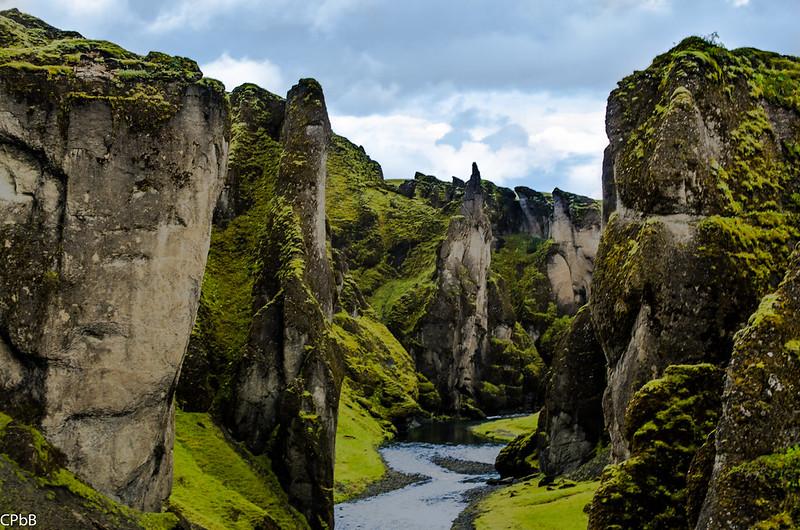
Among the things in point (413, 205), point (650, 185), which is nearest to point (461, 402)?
point (413, 205)

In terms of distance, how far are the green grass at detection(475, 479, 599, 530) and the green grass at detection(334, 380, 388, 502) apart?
37.3 ft

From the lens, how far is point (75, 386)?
2697 centimetres

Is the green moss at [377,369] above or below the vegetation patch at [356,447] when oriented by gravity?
above

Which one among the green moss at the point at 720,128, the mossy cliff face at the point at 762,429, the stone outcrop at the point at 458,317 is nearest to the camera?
the mossy cliff face at the point at 762,429

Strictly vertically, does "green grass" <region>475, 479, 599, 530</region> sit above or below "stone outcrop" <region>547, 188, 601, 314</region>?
below

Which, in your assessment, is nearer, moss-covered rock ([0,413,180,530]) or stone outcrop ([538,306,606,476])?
moss-covered rock ([0,413,180,530])

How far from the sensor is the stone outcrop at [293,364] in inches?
1642

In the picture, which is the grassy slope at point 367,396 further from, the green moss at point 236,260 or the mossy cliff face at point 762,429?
the mossy cliff face at point 762,429

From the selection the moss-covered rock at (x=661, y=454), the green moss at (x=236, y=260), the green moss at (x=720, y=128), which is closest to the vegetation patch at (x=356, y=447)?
the green moss at (x=236, y=260)

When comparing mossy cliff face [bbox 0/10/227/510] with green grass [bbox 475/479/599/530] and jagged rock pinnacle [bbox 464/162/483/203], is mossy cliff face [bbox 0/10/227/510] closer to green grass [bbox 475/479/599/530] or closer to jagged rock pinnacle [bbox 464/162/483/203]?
green grass [bbox 475/479/599/530]

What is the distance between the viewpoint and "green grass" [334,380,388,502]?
58.2 meters

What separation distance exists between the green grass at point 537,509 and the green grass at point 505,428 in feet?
123

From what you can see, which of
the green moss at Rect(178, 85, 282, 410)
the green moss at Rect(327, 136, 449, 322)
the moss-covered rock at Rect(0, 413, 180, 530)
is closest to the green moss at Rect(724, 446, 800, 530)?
the moss-covered rock at Rect(0, 413, 180, 530)

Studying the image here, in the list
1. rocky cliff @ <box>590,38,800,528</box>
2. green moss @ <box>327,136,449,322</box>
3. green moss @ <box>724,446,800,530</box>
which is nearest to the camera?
green moss @ <box>724,446,800,530</box>
